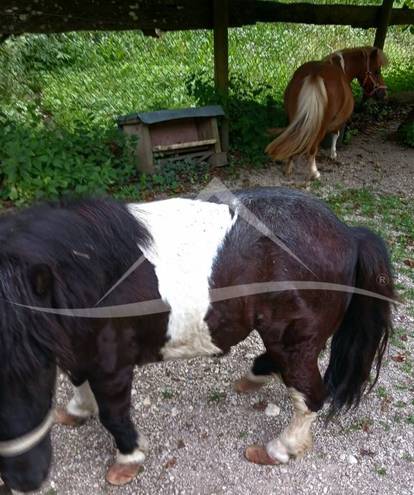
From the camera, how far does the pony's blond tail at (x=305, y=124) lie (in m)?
5.42

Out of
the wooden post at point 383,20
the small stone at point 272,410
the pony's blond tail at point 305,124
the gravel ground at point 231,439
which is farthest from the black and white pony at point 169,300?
the wooden post at point 383,20

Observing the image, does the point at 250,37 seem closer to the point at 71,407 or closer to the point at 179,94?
the point at 179,94

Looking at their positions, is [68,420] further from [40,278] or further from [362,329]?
[362,329]

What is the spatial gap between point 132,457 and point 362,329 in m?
1.27

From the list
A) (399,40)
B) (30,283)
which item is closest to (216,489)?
(30,283)

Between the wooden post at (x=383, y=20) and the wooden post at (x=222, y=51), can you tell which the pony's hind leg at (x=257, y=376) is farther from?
the wooden post at (x=383, y=20)

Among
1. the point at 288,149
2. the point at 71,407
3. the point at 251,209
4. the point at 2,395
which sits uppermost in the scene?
the point at 251,209

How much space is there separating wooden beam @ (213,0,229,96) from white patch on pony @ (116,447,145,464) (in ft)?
15.2

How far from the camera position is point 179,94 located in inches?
334

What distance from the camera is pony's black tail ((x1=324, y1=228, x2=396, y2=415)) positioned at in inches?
83.4

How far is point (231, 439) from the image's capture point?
102 inches

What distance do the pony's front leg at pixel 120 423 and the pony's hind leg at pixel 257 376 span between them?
69 centimetres

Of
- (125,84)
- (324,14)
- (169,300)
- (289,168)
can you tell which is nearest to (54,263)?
(169,300)

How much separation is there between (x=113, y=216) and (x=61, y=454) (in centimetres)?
140
